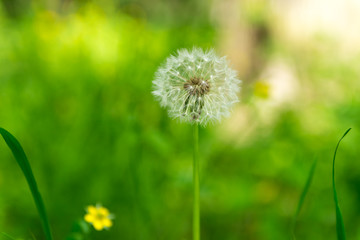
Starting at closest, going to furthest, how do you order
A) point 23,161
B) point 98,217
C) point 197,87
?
point 23,161 < point 197,87 < point 98,217

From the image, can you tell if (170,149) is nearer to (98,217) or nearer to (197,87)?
(98,217)

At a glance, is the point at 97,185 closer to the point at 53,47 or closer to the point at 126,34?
the point at 53,47

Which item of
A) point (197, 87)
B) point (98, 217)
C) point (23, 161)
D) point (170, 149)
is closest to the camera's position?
point (23, 161)

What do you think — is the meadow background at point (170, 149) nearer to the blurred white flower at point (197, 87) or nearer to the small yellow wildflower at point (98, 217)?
the small yellow wildflower at point (98, 217)

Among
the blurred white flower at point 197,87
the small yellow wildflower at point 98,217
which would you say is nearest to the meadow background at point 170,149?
the small yellow wildflower at point 98,217

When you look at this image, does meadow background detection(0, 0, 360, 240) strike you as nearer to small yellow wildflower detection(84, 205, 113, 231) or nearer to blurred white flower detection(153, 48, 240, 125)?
small yellow wildflower detection(84, 205, 113, 231)

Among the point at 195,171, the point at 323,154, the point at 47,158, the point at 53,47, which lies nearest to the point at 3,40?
the point at 53,47

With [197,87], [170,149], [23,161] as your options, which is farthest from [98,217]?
[170,149]
